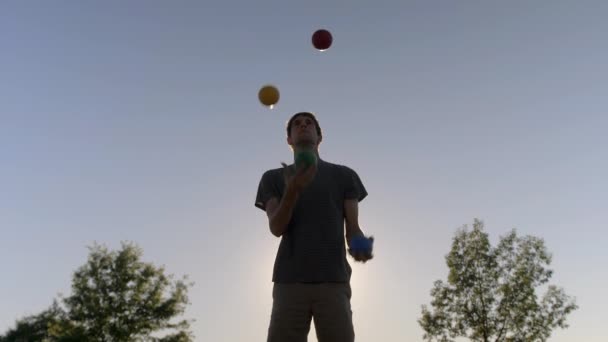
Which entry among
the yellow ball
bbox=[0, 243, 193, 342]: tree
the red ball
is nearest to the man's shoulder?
the yellow ball

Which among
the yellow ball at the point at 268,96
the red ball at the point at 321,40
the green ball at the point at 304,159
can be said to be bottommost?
the green ball at the point at 304,159

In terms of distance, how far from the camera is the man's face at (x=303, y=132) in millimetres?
4797

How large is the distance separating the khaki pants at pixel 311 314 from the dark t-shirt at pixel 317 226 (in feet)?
0.28

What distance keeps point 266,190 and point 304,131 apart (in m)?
0.61

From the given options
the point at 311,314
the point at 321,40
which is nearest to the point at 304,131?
the point at 311,314

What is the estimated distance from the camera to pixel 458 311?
29500 mm

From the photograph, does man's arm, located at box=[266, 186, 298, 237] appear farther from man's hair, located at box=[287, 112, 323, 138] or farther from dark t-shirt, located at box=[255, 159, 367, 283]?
man's hair, located at box=[287, 112, 323, 138]

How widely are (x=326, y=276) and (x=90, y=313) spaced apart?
97.9ft

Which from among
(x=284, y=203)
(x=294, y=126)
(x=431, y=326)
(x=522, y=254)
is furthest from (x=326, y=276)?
(x=522, y=254)

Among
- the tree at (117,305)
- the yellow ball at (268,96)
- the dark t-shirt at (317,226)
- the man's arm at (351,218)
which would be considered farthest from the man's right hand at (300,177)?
the tree at (117,305)

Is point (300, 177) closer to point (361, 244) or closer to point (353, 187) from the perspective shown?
point (361, 244)

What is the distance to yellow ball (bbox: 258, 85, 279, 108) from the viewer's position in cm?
758

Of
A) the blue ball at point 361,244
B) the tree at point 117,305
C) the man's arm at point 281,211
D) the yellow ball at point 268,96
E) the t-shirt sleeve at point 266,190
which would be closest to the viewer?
the man's arm at point 281,211

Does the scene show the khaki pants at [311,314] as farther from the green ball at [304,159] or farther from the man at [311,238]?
the green ball at [304,159]
